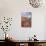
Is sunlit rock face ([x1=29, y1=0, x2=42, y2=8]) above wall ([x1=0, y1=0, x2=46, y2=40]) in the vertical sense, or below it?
above

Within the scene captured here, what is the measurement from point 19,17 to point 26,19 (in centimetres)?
23

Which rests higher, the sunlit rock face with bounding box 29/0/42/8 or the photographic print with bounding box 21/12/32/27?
the sunlit rock face with bounding box 29/0/42/8

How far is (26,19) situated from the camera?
14.5 feet

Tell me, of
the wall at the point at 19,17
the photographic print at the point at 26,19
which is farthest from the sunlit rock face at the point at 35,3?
the photographic print at the point at 26,19

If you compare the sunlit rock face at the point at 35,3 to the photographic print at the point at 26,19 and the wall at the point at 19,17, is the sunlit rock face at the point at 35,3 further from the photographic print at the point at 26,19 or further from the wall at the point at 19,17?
the photographic print at the point at 26,19

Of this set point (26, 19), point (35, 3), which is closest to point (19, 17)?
point (26, 19)

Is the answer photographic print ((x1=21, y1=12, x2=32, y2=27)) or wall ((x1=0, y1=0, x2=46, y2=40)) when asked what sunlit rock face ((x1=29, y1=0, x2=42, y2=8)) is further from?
photographic print ((x1=21, y1=12, x2=32, y2=27))

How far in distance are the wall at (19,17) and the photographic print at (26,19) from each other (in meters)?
0.10

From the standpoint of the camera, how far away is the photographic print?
14.5ft

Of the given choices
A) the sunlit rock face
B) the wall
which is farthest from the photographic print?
the sunlit rock face

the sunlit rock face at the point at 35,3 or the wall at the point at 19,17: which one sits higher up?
the sunlit rock face at the point at 35,3

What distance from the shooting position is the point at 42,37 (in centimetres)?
440

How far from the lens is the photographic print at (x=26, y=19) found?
441cm

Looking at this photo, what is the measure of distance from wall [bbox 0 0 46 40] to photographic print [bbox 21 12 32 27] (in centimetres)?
10
